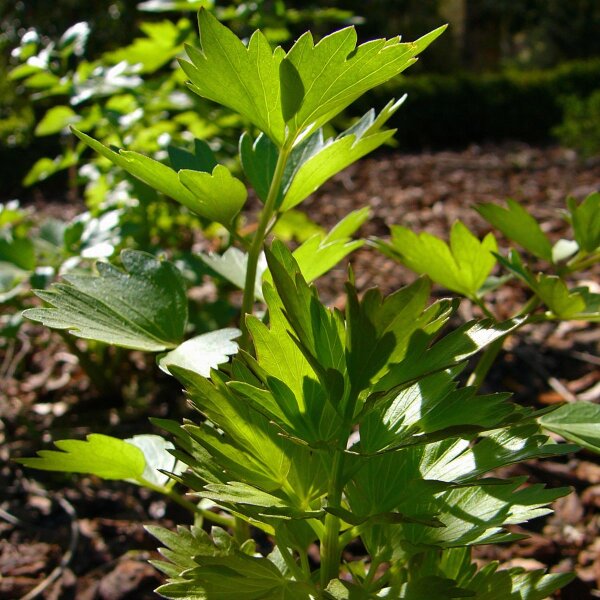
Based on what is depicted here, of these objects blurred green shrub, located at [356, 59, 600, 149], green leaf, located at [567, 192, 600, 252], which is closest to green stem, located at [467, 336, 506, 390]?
green leaf, located at [567, 192, 600, 252]

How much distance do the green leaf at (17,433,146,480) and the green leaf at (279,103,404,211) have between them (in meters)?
0.39

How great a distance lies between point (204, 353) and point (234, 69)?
1.11 feet

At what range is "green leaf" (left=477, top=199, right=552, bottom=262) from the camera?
1073 millimetres

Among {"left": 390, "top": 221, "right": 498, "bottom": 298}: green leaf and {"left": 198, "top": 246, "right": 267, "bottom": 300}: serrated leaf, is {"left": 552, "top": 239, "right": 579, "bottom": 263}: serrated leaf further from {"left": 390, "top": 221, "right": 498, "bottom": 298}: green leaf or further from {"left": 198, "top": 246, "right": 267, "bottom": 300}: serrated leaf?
{"left": 198, "top": 246, "right": 267, "bottom": 300}: serrated leaf

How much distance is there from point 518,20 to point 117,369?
867 inches

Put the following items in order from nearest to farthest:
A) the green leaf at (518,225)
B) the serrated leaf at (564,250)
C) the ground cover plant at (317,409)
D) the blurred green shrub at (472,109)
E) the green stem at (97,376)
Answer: the ground cover plant at (317,409) → the green leaf at (518,225) → the serrated leaf at (564,250) → the green stem at (97,376) → the blurred green shrub at (472,109)

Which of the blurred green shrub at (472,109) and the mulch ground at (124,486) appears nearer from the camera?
the mulch ground at (124,486)

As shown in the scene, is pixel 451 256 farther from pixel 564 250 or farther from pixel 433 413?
pixel 433 413

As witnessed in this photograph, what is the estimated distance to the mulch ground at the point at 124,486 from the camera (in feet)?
4.90

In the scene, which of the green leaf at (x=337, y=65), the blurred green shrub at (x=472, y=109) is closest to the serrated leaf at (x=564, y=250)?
the green leaf at (x=337, y=65)

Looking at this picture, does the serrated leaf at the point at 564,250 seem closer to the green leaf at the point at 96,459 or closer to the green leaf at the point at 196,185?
the green leaf at the point at 196,185

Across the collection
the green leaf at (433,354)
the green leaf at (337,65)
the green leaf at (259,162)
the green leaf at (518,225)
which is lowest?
the green leaf at (518,225)

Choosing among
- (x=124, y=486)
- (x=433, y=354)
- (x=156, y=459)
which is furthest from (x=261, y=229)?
(x=124, y=486)

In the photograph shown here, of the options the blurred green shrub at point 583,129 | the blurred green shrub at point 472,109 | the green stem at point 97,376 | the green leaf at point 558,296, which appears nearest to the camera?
the green leaf at point 558,296
